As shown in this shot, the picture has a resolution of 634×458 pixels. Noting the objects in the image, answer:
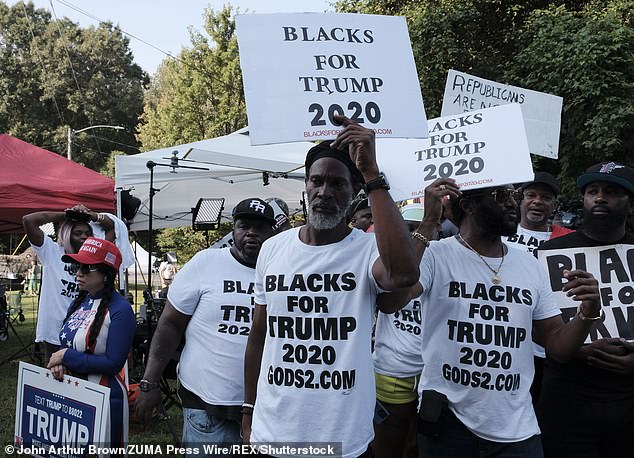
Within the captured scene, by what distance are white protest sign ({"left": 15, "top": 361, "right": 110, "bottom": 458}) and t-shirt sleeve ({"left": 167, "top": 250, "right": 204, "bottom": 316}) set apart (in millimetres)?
705

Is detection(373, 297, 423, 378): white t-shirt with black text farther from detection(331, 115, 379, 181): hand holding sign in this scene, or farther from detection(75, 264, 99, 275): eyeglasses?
detection(75, 264, 99, 275): eyeglasses

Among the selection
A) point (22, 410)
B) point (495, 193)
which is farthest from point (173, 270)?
point (495, 193)

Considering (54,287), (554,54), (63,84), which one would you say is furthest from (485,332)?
(63,84)

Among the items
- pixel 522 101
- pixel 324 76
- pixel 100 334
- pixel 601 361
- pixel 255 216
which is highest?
pixel 522 101

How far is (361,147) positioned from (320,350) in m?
0.80

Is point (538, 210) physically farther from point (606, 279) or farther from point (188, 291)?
point (188, 291)

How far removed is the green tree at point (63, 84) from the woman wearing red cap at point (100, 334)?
36.7m

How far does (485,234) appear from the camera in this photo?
10.3 feet

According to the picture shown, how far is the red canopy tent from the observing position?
8195mm

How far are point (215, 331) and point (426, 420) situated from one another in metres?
1.23

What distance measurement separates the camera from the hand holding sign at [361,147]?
247cm

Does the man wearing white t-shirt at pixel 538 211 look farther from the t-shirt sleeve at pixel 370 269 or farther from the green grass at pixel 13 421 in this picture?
the green grass at pixel 13 421

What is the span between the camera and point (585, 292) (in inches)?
116

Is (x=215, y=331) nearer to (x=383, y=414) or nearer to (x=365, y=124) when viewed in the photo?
(x=383, y=414)
